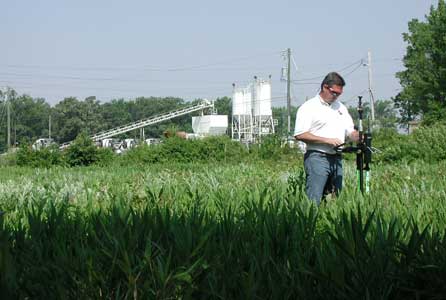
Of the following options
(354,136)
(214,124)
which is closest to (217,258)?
(354,136)

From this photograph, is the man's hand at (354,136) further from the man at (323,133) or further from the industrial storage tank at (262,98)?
the industrial storage tank at (262,98)

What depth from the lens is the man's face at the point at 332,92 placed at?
21.5 ft

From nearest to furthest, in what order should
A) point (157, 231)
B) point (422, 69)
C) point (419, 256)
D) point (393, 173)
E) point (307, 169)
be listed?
point (419, 256), point (157, 231), point (307, 169), point (393, 173), point (422, 69)

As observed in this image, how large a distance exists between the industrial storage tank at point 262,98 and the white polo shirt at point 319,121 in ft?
168

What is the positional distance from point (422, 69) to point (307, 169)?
4099cm

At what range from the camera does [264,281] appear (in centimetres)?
306

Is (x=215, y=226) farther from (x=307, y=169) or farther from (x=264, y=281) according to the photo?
(x=307, y=169)

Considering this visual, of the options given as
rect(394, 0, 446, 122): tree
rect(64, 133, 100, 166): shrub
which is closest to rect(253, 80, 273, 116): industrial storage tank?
rect(394, 0, 446, 122): tree

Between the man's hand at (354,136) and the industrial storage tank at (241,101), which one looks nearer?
the man's hand at (354,136)

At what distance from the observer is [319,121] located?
21.7ft

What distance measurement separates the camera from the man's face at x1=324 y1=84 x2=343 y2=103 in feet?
21.5

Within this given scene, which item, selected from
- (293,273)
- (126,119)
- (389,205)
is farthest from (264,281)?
(126,119)

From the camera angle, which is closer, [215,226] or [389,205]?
[215,226]

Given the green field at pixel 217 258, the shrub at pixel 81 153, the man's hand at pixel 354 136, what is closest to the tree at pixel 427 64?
the shrub at pixel 81 153
